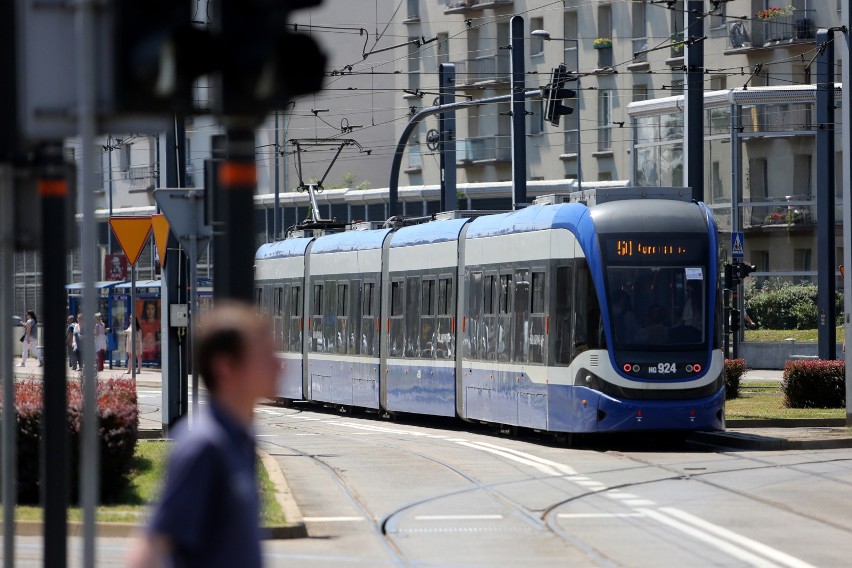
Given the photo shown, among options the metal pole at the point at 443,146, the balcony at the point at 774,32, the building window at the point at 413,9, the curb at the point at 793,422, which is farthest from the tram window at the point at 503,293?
the building window at the point at 413,9

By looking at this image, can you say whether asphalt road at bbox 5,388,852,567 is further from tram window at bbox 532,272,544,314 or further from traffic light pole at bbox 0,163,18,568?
traffic light pole at bbox 0,163,18,568

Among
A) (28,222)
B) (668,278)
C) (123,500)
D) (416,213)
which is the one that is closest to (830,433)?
(668,278)

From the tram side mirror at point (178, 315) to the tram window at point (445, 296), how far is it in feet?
19.1

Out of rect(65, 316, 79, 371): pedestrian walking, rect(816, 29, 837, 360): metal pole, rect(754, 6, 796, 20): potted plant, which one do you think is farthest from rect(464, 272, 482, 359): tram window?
rect(754, 6, 796, 20): potted plant

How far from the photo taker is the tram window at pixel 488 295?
24672mm

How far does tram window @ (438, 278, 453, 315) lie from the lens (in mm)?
26250

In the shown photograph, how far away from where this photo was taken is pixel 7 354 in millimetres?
8281

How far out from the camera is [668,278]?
21891mm

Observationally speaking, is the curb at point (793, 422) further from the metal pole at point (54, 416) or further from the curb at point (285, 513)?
the metal pole at point (54, 416)

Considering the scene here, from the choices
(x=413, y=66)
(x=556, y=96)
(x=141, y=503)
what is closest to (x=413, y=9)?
(x=413, y=66)

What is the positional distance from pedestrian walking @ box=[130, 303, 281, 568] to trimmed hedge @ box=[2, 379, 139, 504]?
921cm

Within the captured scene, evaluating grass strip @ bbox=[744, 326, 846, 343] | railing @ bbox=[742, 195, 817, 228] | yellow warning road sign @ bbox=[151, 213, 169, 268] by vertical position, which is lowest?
grass strip @ bbox=[744, 326, 846, 343]

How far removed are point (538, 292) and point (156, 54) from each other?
16530mm

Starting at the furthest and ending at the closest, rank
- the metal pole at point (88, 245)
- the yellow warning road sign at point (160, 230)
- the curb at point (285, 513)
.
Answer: the yellow warning road sign at point (160, 230), the curb at point (285, 513), the metal pole at point (88, 245)
